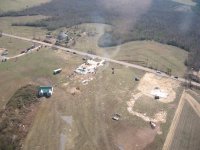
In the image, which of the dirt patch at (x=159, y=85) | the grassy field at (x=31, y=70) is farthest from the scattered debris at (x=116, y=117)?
the grassy field at (x=31, y=70)

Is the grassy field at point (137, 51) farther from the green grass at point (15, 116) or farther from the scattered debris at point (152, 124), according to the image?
the green grass at point (15, 116)

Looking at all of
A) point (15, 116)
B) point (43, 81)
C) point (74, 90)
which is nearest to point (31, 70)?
point (43, 81)

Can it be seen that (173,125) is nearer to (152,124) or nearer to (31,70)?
(152,124)

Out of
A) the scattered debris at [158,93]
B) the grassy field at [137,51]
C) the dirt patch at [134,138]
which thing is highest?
the grassy field at [137,51]

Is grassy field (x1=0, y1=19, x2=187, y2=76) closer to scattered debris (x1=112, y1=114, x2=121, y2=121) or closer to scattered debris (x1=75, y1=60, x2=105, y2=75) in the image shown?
scattered debris (x1=75, y1=60, x2=105, y2=75)

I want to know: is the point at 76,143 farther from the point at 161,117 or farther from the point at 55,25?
the point at 55,25

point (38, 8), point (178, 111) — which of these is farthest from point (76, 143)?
point (38, 8)
